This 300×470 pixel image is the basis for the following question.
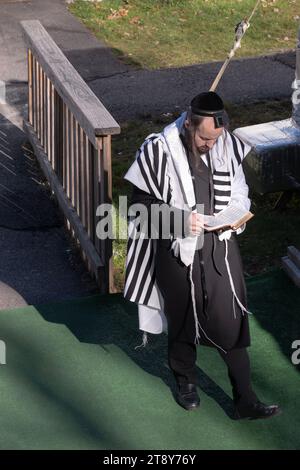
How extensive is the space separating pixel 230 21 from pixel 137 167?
29.3 feet

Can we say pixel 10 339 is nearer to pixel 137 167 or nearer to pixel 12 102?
pixel 137 167

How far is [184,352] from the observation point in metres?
5.52

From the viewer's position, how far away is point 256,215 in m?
8.09

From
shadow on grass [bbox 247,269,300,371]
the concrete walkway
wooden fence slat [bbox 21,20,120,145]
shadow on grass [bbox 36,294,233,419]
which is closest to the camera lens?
shadow on grass [bbox 36,294,233,419]

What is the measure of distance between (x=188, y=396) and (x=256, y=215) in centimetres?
275

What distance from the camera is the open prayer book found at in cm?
518

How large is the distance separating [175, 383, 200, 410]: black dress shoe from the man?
0.17 m

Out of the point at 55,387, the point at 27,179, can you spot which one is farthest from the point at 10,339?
the point at 27,179

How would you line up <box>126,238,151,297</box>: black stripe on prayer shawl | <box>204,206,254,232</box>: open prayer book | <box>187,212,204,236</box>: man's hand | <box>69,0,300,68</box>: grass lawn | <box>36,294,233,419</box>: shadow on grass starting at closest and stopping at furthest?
<box>187,212,204,236</box>: man's hand < <box>204,206,254,232</box>: open prayer book < <box>126,238,151,297</box>: black stripe on prayer shawl < <box>36,294,233,419</box>: shadow on grass < <box>69,0,300,68</box>: grass lawn

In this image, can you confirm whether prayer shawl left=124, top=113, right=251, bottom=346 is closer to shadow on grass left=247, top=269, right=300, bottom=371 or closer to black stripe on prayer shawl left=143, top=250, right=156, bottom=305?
black stripe on prayer shawl left=143, top=250, right=156, bottom=305

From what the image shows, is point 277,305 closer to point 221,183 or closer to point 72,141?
point 221,183

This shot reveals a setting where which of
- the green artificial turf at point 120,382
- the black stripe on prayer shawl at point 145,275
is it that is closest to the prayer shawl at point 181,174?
the black stripe on prayer shawl at point 145,275

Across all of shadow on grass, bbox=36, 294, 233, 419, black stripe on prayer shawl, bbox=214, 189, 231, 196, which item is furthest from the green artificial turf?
black stripe on prayer shawl, bbox=214, 189, 231, 196

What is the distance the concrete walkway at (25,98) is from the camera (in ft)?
24.1
